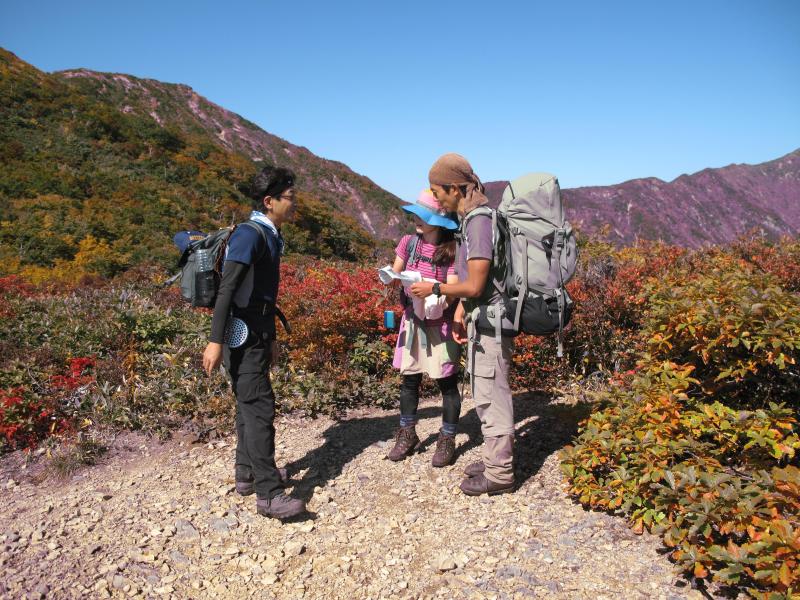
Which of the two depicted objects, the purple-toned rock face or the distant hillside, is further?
the distant hillside

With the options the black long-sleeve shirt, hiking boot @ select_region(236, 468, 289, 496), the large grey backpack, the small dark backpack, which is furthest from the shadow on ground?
the small dark backpack

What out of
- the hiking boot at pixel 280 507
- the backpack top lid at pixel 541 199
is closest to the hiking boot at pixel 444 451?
the hiking boot at pixel 280 507

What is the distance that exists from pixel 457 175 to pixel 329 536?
203 centimetres

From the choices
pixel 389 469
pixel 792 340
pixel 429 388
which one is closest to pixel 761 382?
pixel 792 340

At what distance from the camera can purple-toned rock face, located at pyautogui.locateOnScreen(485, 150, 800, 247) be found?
10.8m

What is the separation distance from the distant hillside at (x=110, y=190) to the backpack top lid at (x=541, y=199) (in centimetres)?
1057

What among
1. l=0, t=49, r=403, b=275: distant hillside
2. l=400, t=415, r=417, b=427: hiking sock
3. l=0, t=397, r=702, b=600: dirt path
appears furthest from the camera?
l=0, t=49, r=403, b=275: distant hillside

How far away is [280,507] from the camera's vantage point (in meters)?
2.97

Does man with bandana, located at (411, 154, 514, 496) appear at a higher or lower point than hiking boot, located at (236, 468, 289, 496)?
higher

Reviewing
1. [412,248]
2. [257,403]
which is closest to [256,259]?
[257,403]

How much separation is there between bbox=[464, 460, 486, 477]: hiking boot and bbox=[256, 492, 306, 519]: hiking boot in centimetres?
99

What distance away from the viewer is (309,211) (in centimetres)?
1867

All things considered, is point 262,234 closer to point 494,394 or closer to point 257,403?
point 257,403

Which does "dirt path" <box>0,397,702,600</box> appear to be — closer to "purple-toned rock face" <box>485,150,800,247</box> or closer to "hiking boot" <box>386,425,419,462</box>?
"hiking boot" <box>386,425,419,462</box>
